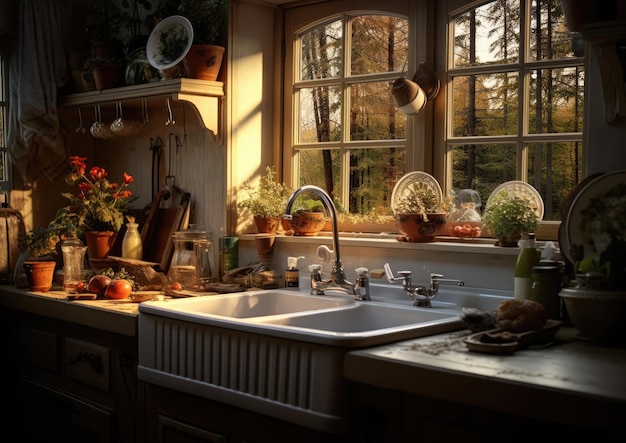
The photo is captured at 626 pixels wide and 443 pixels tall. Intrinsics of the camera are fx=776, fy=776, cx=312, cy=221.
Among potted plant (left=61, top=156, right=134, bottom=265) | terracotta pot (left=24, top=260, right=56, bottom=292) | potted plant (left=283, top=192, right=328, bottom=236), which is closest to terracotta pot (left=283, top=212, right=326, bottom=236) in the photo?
potted plant (left=283, top=192, right=328, bottom=236)

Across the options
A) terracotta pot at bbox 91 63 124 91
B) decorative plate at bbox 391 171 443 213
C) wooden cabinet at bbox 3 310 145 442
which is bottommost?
wooden cabinet at bbox 3 310 145 442

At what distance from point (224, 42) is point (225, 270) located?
2.96 ft

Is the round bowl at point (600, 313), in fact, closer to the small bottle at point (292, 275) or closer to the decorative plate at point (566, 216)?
the decorative plate at point (566, 216)

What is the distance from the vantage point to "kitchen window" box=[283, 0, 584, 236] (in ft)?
8.14

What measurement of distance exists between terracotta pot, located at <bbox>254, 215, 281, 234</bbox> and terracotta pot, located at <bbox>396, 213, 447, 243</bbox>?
0.61m

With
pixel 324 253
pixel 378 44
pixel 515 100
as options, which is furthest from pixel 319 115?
pixel 515 100

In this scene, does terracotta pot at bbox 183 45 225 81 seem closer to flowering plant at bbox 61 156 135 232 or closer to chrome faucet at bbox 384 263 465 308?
flowering plant at bbox 61 156 135 232

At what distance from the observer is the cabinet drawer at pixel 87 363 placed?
2645 mm

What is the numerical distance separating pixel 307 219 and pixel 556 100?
0.99 m

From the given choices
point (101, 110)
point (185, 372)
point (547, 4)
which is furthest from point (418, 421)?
point (101, 110)

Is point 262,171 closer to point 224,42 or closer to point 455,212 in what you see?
point 224,42

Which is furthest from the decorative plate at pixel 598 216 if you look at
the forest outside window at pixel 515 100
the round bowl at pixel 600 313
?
the forest outside window at pixel 515 100

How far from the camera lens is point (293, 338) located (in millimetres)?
1869

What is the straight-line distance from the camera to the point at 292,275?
2828 mm
